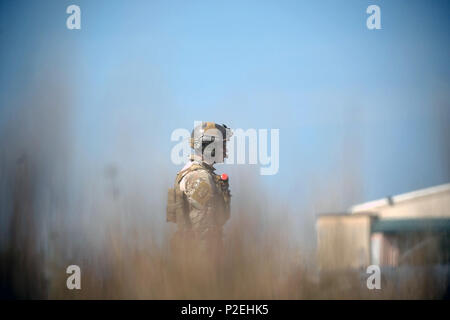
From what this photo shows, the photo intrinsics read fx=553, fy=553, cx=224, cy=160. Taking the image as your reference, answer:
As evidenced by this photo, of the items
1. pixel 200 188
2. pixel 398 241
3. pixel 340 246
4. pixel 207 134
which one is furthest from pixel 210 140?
pixel 398 241

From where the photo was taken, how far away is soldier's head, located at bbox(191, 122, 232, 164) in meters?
4.97

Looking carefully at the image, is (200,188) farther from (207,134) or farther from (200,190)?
(207,134)

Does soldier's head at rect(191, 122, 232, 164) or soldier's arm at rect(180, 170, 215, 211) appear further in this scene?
soldier's head at rect(191, 122, 232, 164)

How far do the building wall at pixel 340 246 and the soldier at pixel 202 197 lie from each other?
0.87m

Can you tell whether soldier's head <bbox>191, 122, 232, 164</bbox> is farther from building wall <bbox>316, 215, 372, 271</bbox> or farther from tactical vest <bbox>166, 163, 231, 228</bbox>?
building wall <bbox>316, 215, 372, 271</bbox>

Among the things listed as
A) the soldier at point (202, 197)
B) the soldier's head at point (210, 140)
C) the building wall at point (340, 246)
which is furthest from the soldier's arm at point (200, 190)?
the building wall at point (340, 246)

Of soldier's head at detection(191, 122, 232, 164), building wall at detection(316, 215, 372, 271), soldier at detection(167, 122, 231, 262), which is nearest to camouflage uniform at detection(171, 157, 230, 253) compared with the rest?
soldier at detection(167, 122, 231, 262)

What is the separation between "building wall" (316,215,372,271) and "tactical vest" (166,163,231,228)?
0.86 meters
